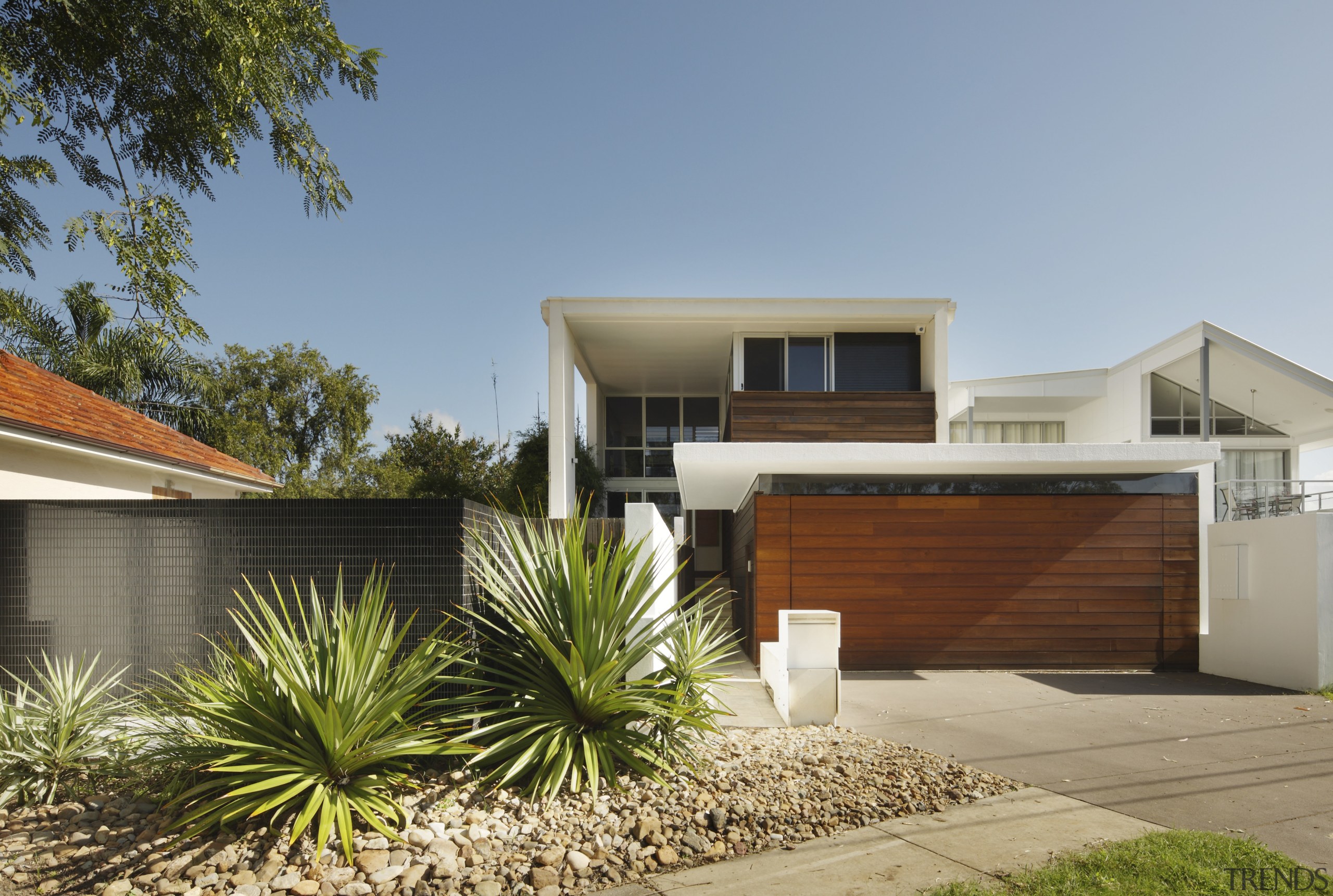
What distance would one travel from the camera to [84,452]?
9.27 m

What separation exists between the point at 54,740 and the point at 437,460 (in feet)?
76.5

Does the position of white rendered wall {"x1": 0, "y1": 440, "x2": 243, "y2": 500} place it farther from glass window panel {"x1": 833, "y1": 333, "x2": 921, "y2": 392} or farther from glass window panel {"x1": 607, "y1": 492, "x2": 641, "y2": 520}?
glass window panel {"x1": 833, "y1": 333, "x2": 921, "y2": 392}

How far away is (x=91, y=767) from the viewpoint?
462 centimetres

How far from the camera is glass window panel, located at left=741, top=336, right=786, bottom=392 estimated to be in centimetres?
1451

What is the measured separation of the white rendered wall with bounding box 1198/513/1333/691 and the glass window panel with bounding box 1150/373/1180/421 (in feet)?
29.4

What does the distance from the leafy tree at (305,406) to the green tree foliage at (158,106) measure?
23.1 meters

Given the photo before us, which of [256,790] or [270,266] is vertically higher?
[270,266]

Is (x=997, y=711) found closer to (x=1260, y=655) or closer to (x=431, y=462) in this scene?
(x=1260, y=655)

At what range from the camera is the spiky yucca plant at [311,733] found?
12.1ft

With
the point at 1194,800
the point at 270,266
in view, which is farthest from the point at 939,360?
the point at 270,266

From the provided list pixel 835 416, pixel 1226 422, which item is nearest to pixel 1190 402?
pixel 1226 422

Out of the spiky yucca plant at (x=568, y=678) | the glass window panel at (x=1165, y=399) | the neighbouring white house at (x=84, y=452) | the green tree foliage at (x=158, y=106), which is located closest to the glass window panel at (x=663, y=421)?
the neighbouring white house at (x=84, y=452)

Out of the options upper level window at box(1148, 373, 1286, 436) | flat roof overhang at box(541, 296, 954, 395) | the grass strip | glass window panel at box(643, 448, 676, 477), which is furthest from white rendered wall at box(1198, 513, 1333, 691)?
glass window panel at box(643, 448, 676, 477)

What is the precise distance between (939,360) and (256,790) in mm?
12812
